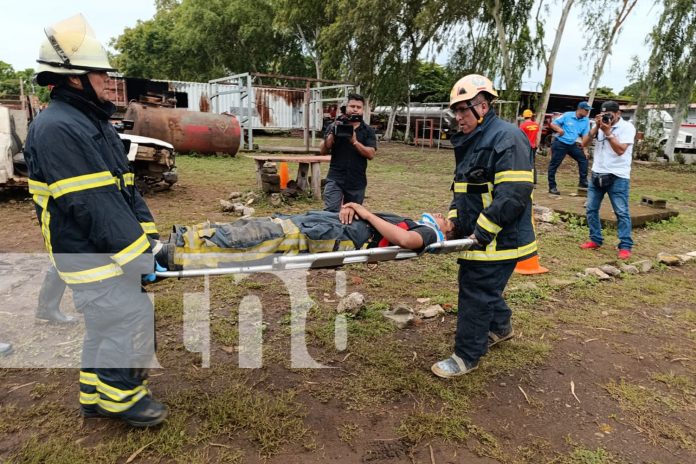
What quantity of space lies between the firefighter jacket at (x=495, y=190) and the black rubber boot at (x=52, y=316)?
313cm

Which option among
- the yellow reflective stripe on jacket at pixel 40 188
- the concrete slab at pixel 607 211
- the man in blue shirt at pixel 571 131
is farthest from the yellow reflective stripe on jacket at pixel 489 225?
the man in blue shirt at pixel 571 131

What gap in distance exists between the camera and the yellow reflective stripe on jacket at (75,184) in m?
2.14

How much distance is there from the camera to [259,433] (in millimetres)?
2547

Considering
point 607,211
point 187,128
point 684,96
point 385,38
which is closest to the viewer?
point 607,211

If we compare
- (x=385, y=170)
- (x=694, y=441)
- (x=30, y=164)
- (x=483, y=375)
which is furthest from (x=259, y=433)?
(x=385, y=170)

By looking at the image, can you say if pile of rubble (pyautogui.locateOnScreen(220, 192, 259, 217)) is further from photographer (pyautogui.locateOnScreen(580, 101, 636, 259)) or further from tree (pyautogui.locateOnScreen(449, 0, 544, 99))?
tree (pyautogui.locateOnScreen(449, 0, 544, 99))

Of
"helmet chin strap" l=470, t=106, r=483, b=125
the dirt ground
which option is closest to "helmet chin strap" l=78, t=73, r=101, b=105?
the dirt ground

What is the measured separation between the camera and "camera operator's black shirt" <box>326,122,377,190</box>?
17.7ft

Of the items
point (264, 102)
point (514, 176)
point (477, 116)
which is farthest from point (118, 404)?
point (264, 102)

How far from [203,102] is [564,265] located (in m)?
22.5

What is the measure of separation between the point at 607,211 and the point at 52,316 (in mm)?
8144

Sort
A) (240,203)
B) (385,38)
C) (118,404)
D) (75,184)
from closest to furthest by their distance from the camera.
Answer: (75,184) < (118,404) < (240,203) < (385,38)

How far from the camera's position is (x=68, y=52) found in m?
2.22

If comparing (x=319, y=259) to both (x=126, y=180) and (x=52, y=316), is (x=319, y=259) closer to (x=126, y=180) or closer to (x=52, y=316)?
(x=126, y=180)
